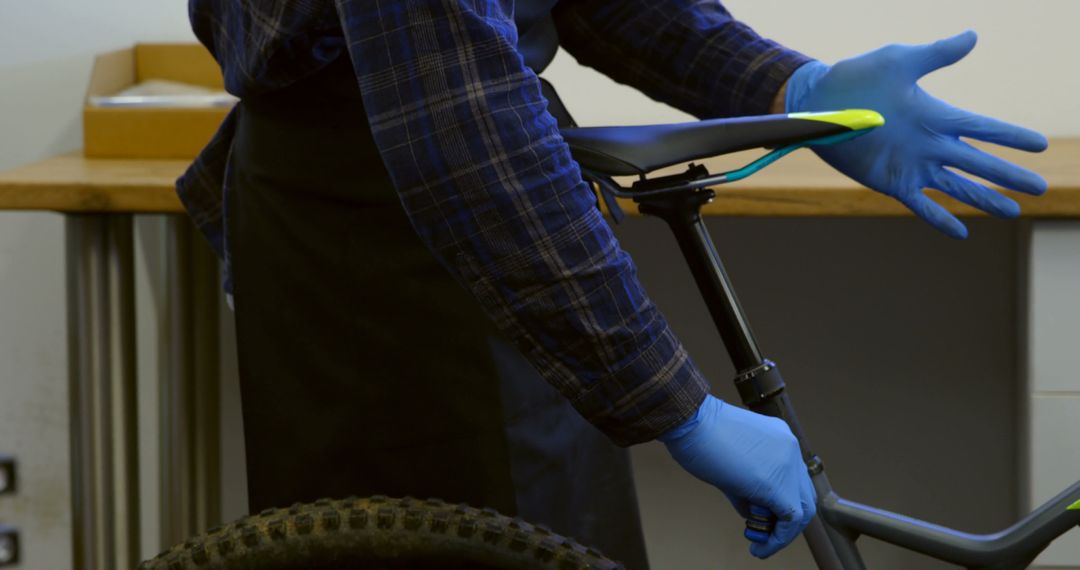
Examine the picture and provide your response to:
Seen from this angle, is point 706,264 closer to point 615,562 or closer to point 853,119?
point 853,119

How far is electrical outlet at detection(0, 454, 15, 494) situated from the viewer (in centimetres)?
177

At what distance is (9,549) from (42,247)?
1.47 feet

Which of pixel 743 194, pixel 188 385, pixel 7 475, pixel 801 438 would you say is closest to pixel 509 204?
pixel 801 438

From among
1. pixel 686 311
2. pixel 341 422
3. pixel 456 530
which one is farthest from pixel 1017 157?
pixel 456 530

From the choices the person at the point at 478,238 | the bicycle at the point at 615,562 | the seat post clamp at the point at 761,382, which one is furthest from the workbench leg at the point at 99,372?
the seat post clamp at the point at 761,382

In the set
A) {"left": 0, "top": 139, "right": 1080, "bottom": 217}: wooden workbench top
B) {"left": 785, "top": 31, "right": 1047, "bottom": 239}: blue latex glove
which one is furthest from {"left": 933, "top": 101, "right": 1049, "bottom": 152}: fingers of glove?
{"left": 0, "top": 139, "right": 1080, "bottom": 217}: wooden workbench top

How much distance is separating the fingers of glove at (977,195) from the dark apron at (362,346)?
1.25 ft

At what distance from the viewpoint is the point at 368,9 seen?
23.8 inches

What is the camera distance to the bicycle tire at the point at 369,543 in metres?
0.52

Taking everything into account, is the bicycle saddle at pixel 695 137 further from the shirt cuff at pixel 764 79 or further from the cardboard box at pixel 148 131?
the cardboard box at pixel 148 131

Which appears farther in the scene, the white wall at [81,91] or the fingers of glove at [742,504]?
the white wall at [81,91]

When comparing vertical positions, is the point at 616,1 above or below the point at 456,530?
above

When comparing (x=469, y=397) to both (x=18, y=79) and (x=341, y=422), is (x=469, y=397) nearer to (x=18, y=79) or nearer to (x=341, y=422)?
(x=341, y=422)

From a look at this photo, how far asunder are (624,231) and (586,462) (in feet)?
2.97
